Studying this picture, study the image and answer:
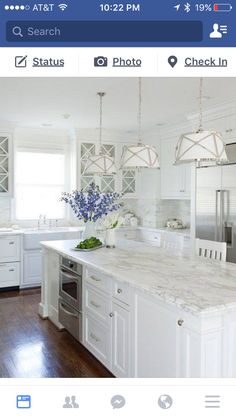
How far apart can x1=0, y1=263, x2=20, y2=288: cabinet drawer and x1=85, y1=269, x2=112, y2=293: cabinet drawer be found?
2.48m

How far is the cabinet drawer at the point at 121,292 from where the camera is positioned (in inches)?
80.6

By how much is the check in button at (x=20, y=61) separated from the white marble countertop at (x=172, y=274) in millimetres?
1158

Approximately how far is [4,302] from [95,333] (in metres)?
2.16

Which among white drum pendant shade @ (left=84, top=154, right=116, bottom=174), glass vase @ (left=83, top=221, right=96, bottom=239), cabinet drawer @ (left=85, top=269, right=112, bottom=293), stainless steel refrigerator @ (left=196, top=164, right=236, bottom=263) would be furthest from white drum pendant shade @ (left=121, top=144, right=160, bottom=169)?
stainless steel refrigerator @ (left=196, top=164, right=236, bottom=263)

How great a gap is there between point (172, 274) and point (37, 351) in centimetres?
148

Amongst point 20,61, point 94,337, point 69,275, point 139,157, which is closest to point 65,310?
point 69,275

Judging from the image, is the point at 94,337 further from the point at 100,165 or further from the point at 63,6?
the point at 63,6

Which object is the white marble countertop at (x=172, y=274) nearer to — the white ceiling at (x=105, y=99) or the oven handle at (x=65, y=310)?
the oven handle at (x=65, y=310)

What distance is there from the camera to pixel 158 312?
69.2 inches

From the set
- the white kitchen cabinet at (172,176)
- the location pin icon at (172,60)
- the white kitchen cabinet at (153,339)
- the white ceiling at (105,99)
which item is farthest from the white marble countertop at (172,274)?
the white kitchen cabinet at (172,176)

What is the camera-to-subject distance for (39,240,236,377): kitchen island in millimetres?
1486
